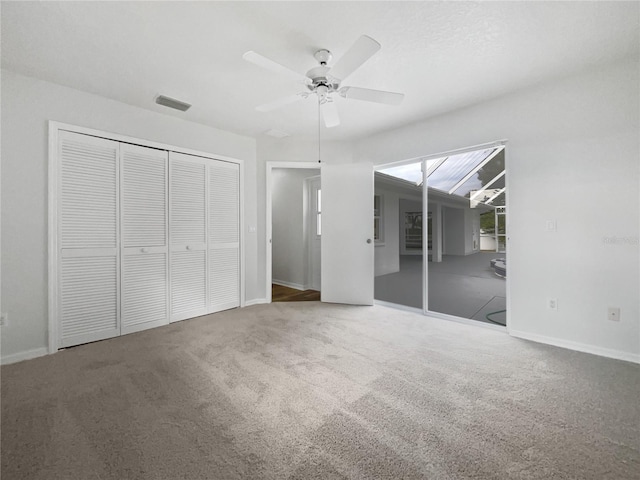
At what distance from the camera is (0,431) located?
5.43 feet

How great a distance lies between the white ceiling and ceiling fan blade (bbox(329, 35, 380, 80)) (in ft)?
0.93

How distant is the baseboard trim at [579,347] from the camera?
8.27 ft

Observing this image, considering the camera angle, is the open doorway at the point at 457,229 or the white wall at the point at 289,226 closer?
the open doorway at the point at 457,229

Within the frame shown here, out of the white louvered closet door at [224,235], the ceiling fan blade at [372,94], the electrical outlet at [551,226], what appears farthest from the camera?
the white louvered closet door at [224,235]

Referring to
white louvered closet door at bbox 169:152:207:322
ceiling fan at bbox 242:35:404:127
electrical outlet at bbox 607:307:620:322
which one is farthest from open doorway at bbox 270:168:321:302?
electrical outlet at bbox 607:307:620:322

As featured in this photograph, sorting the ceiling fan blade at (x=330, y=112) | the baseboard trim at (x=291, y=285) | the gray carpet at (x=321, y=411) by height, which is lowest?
the gray carpet at (x=321, y=411)

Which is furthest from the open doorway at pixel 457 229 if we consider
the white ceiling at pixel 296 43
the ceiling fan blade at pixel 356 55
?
the ceiling fan blade at pixel 356 55

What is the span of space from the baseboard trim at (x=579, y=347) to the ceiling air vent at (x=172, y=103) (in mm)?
4397

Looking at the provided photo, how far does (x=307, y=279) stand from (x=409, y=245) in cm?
206

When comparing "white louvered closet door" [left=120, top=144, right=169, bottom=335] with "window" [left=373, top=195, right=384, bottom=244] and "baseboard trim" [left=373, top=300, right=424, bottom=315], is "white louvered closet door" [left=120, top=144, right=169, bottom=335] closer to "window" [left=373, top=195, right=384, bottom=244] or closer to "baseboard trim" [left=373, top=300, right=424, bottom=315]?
"baseboard trim" [left=373, top=300, right=424, bottom=315]

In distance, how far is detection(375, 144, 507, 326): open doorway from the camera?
11.2 ft

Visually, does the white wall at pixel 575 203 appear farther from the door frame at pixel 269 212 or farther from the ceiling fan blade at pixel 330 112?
the door frame at pixel 269 212

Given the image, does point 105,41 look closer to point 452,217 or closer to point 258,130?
point 258,130

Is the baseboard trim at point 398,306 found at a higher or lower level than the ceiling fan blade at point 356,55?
lower
